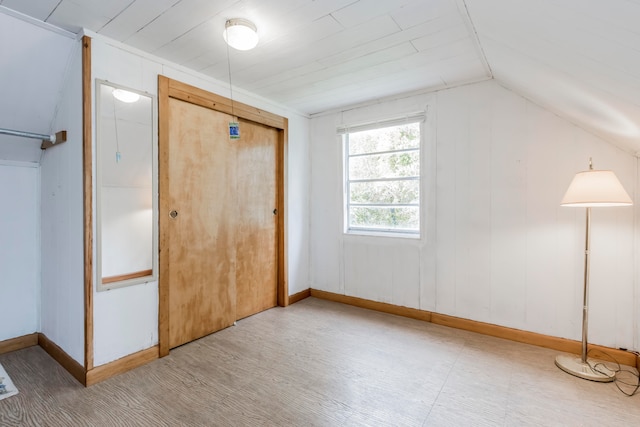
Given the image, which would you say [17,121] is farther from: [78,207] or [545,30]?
[545,30]

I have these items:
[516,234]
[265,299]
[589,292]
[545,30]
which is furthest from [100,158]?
[589,292]

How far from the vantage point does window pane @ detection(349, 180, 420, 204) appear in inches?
132

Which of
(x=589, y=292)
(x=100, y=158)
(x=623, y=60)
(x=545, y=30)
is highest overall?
(x=545, y=30)

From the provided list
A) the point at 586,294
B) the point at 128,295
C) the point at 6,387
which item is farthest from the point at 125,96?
the point at 586,294

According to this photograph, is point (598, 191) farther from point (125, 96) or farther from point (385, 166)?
point (125, 96)

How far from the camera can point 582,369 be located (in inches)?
86.9

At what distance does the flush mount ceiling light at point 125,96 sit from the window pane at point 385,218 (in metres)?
2.49

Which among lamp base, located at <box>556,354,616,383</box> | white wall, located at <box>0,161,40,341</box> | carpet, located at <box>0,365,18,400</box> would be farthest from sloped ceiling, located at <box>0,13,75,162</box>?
lamp base, located at <box>556,354,616,383</box>

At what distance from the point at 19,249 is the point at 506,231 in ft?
14.0

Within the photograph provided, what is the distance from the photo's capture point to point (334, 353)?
8.30ft

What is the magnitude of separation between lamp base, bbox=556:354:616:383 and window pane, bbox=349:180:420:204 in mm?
1784

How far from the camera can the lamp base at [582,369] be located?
210 cm

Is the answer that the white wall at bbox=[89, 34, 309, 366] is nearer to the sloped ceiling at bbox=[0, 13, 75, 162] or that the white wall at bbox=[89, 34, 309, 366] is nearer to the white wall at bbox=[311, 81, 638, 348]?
the sloped ceiling at bbox=[0, 13, 75, 162]

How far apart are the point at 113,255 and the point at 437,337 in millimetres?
2791
